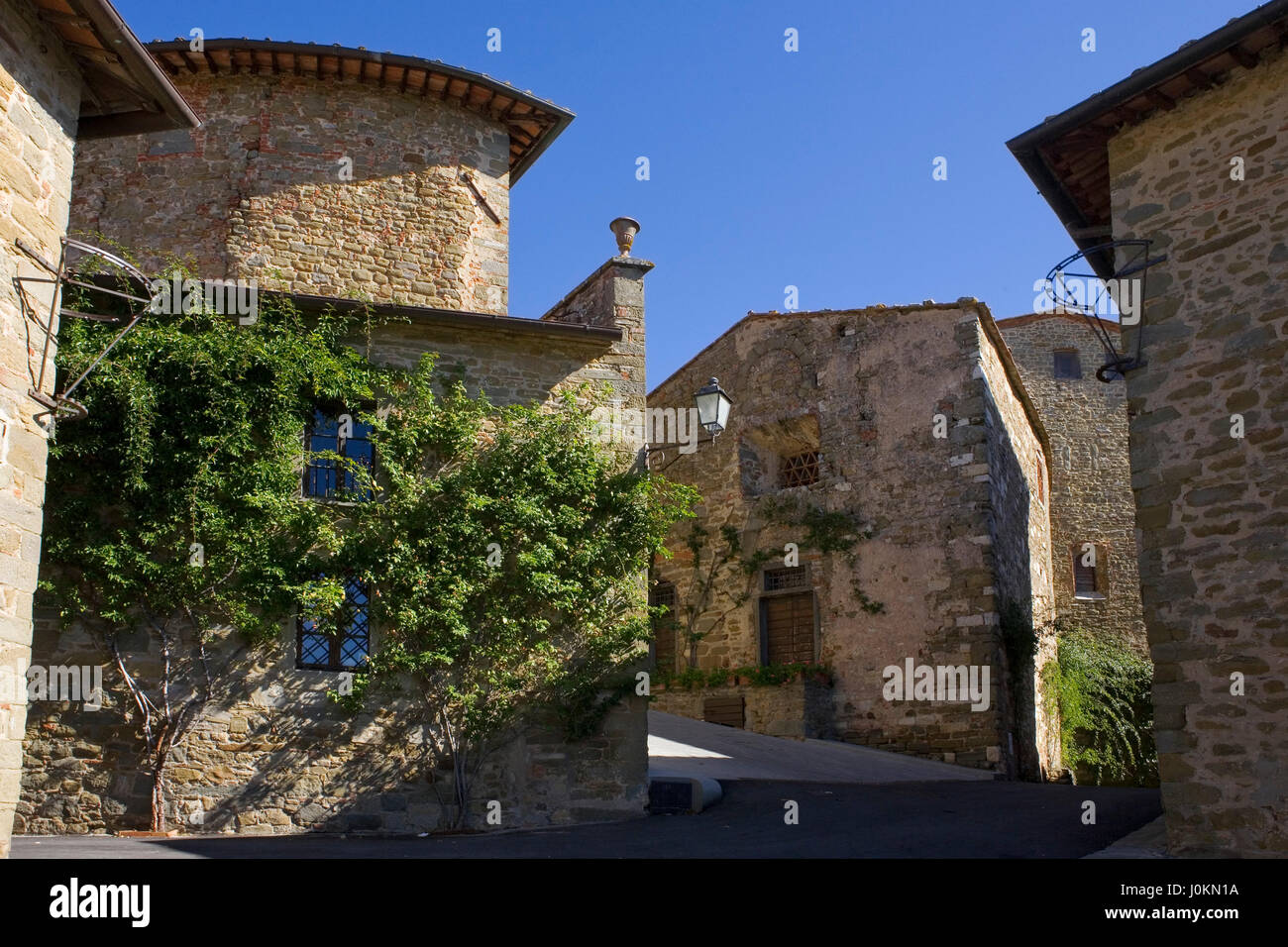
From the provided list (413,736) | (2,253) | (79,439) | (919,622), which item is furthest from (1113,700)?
(2,253)

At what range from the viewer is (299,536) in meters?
10.9

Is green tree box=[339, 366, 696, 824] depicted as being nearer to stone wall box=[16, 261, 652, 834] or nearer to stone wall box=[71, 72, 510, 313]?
stone wall box=[16, 261, 652, 834]

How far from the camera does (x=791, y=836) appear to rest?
945cm

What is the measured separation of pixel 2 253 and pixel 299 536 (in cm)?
421

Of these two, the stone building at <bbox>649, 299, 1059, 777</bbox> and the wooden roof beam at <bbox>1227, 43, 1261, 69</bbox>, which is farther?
the stone building at <bbox>649, 299, 1059, 777</bbox>

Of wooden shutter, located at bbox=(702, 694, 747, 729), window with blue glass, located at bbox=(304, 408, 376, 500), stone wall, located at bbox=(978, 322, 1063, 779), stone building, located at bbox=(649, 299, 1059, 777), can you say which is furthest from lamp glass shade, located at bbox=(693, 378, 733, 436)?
wooden shutter, located at bbox=(702, 694, 747, 729)

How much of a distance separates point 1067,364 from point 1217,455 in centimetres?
1836

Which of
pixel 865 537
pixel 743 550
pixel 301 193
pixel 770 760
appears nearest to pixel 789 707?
pixel 770 760

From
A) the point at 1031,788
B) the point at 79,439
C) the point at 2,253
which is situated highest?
the point at 2,253

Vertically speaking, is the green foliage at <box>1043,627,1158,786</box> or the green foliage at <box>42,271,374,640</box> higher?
the green foliage at <box>42,271,374,640</box>

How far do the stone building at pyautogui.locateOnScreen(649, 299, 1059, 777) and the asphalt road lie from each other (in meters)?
4.04

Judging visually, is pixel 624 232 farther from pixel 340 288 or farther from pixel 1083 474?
pixel 1083 474

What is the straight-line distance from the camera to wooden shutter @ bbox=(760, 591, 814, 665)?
17328 mm
